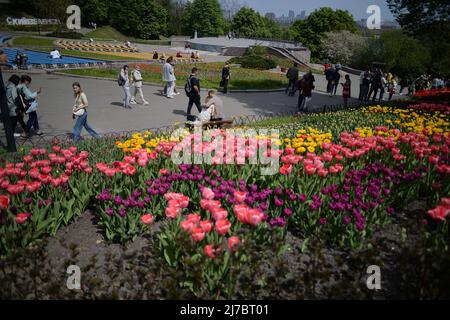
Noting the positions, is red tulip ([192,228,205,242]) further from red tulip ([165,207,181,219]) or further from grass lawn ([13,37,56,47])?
grass lawn ([13,37,56,47])

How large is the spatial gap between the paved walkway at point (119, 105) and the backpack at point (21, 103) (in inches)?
40.1

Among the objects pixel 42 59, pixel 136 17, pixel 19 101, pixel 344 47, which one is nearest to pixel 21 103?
pixel 19 101

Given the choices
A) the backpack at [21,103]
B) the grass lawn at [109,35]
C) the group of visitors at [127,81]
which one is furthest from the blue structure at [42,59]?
the grass lawn at [109,35]

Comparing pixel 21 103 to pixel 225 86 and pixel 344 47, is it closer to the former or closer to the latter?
pixel 225 86

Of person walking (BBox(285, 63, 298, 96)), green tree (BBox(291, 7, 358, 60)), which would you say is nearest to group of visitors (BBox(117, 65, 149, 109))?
person walking (BBox(285, 63, 298, 96))

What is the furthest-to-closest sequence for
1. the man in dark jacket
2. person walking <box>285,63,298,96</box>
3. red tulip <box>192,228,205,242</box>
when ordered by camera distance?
person walking <box>285,63,298,96</box> → the man in dark jacket → red tulip <box>192,228,205,242</box>

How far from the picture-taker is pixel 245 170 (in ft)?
19.3

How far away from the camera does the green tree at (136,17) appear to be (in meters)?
69.9

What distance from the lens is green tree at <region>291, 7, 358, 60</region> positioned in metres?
68.2

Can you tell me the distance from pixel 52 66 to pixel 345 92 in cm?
2020

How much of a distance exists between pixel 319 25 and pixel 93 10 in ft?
146

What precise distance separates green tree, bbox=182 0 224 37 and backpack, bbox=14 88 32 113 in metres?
73.4

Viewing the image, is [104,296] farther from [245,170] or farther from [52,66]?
[52,66]

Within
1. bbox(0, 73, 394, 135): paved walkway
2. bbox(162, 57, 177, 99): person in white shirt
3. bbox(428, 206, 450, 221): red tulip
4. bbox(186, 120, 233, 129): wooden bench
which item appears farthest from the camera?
bbox(162, 57, 177, 99): person in white shirt
